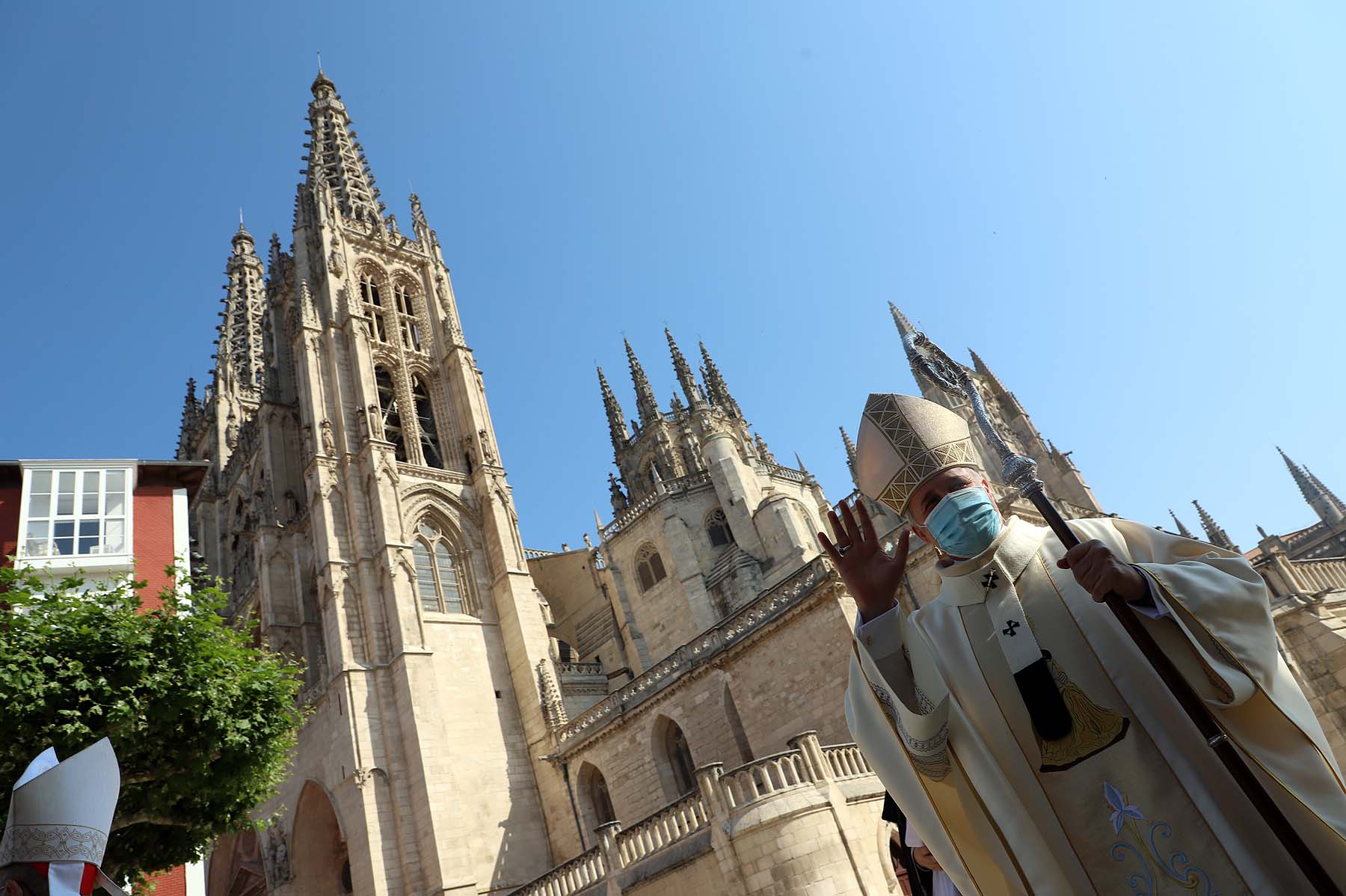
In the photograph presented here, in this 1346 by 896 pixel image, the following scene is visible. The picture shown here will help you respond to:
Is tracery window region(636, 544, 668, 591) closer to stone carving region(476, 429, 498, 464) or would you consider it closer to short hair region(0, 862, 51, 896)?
stone carving region(476, 429, 498, 464)

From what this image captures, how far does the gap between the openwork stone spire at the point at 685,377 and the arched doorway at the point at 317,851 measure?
20338mm

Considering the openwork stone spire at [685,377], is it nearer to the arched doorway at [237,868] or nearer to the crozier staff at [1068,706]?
the arched doorway at [237,868]

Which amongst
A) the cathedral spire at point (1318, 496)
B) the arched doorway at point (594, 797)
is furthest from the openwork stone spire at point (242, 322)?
the cathedral spire at point (1318, 496)

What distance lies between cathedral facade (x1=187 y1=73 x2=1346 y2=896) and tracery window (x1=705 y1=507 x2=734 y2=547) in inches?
4.5

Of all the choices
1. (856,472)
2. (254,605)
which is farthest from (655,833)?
(254,605)

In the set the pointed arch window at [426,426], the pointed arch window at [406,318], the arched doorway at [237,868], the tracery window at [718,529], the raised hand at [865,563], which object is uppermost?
the pointed arch window at [406,318]

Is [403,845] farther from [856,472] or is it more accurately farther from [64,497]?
[856,472]

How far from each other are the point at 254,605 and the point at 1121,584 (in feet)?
97.9

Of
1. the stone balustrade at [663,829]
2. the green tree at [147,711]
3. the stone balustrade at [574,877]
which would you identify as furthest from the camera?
the stone balustrade at [574,877]

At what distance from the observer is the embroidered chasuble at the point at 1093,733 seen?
8.52 feet

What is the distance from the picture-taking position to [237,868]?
25.1 m

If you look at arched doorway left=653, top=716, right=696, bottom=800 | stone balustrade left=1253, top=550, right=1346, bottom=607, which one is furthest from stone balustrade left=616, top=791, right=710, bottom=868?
stone balustrade left=1253, top=550, right=1346, bottom=607

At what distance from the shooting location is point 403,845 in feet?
61.9

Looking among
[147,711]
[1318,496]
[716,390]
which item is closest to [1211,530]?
[1318,496]
